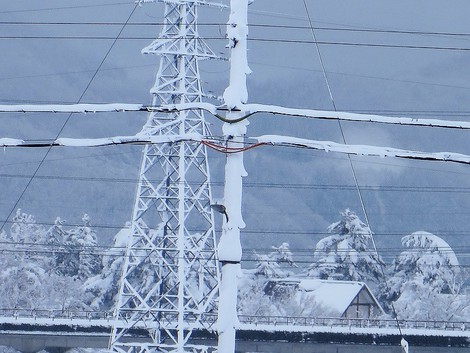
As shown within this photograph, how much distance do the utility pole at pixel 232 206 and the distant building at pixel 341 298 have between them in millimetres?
45866

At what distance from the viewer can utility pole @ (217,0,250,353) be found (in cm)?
1421

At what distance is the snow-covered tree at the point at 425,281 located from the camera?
210ft

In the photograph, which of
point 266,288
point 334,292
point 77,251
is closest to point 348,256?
point 266,288

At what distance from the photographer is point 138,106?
52.1 feet

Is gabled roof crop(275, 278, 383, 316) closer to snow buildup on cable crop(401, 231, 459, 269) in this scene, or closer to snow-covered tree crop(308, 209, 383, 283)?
snow-covered tree crop(308, 209, 383, 283)

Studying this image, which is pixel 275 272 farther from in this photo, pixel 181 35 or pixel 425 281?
pixel 181 35

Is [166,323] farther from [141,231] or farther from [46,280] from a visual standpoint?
[46,280]

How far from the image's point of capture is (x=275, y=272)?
7050cm

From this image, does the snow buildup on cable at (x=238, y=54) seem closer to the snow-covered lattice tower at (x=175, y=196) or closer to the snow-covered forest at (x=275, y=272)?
the snow-covered lattice tower at (x=175, y=196)

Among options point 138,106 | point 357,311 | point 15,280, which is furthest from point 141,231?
point 15,280

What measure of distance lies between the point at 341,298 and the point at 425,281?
38.9 ft

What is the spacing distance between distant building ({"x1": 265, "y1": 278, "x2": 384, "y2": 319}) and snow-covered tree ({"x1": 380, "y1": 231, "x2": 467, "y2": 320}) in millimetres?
4007

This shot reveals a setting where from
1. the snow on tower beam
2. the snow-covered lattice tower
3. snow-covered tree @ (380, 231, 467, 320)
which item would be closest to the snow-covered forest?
snow-covered tree @ (380, 231, 467, 320)

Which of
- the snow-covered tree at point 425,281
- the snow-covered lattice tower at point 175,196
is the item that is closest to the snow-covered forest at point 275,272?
the snow-covered tree at point 425,281
